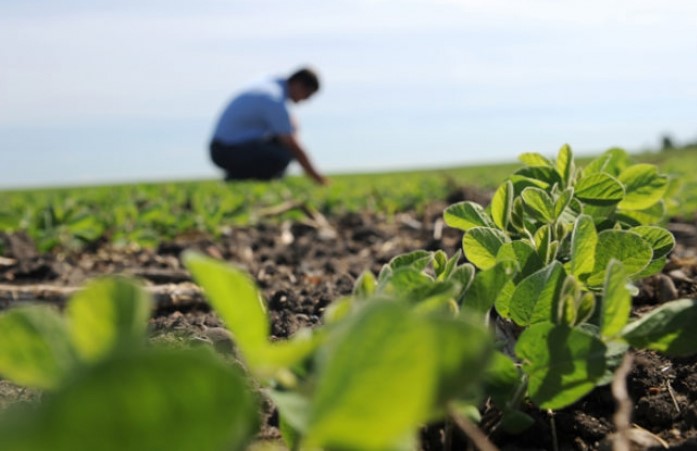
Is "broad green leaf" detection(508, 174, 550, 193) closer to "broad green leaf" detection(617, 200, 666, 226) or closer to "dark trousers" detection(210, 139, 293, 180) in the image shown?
"broad green leaf" detection(617, 200, 666, 226)

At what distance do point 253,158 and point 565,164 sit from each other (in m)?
12.3

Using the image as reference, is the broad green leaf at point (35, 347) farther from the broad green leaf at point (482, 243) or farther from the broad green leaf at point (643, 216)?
the broad green leaf at point (643, 216)

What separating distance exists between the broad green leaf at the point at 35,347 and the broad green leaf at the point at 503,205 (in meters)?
0.90

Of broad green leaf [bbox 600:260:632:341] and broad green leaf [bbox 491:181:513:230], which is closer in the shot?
broad green leaf [bbox 600:260:632:341]

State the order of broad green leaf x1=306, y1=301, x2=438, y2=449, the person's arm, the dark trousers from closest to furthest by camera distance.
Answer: broad green leaf x1=306, y1=301, x2=438, y2=449 → the person's arm → the dark trousers

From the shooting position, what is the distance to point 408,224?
17.3ft

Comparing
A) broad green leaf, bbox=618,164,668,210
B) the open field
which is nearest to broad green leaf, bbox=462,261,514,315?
the open field

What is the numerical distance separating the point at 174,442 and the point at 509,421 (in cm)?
61

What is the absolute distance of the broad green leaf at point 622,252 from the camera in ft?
3.88

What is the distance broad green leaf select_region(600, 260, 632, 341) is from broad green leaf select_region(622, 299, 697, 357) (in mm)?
31

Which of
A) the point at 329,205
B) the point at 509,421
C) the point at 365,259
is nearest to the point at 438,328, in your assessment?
the point at 509,421

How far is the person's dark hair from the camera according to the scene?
45.8 ft

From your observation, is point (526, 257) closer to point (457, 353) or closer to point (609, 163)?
point (457, 353)

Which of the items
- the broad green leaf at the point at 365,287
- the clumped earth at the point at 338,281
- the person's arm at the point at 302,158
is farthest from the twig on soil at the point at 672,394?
the person's arm at the point at 302,158
